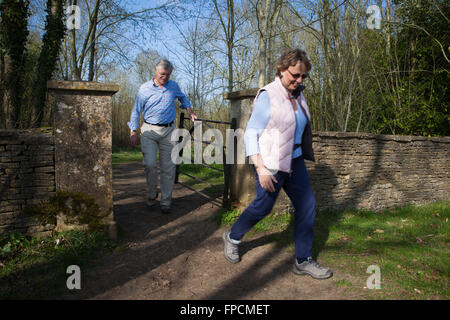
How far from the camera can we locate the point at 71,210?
327 centimetres

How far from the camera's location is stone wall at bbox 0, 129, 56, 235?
3.00 meters

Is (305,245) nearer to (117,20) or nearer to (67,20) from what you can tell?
(67,20)

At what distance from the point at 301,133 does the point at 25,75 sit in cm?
634

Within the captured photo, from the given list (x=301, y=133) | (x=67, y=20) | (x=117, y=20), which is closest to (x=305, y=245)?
(x=301, y=133)

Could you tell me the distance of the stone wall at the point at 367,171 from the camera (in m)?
4.46

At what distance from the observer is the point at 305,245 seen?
2.73 metres

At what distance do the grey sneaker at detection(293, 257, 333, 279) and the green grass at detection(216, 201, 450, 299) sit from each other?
4.4 inches

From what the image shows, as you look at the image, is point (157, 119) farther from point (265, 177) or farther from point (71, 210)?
point (265, 177)

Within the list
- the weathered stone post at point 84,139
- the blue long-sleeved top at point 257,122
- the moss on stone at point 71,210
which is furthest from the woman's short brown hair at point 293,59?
the moss on stone at point 71,210

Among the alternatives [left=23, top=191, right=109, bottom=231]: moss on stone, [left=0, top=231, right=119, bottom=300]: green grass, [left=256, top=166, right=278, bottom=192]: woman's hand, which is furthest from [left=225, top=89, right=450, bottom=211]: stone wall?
[left=0, top=231, right=119, bottom=300]: green grass

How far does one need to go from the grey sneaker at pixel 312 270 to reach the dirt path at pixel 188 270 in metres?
0.04

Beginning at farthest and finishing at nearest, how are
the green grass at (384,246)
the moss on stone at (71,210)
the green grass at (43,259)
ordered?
the moss on stone at (71,210), the green grass at (384,246), the green grass at (43,259)

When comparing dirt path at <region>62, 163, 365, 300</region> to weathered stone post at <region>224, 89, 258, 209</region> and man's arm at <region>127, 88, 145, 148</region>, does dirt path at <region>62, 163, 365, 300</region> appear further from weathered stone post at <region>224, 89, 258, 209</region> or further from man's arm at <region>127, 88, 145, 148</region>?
man's arm at <region>127, 88, 145, 148</region>

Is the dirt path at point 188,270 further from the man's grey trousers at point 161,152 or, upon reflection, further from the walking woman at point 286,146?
the man's grey trousers at point 161,152
